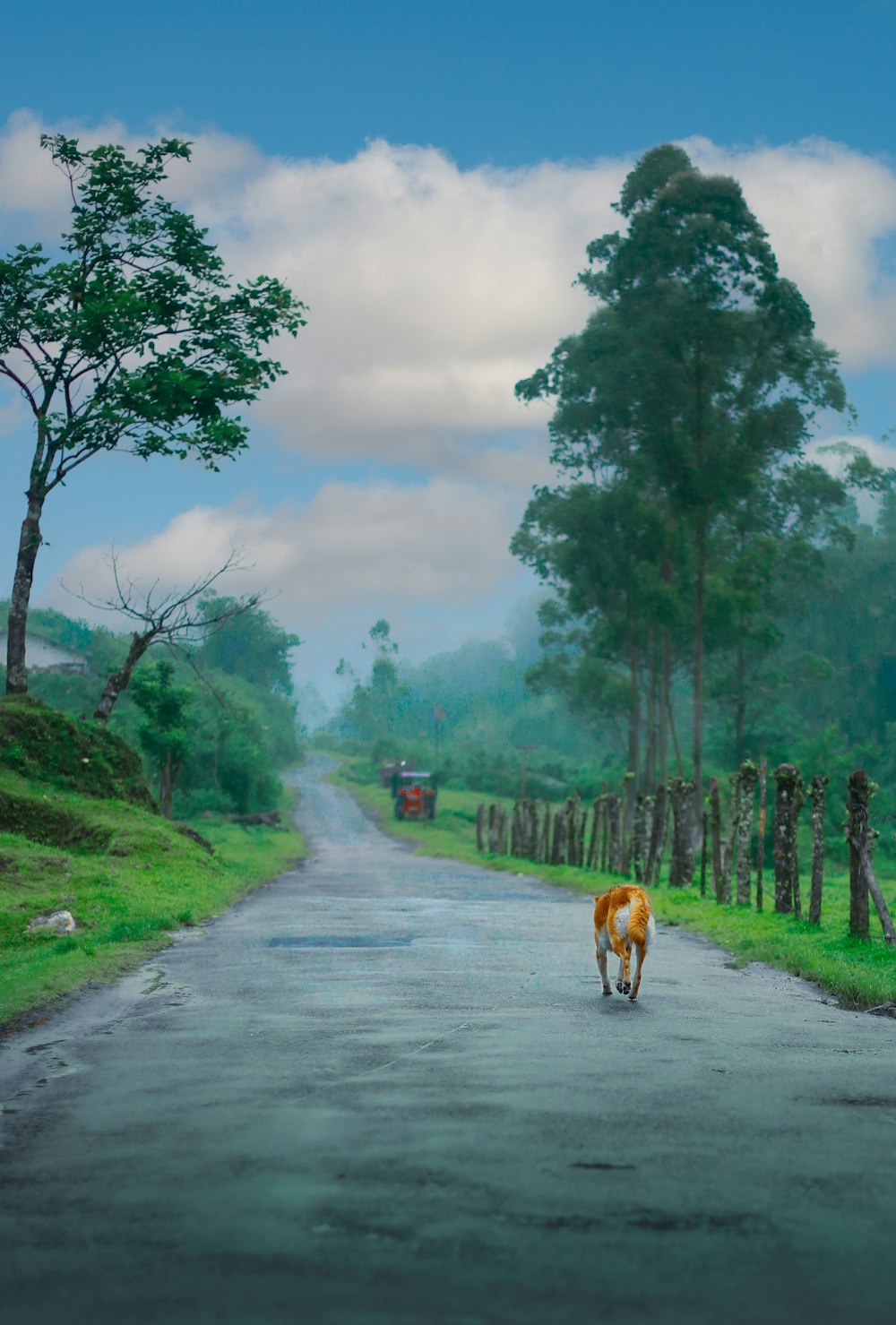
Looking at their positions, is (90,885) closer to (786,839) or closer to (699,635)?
(786,839)

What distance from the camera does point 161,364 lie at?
1431 inches

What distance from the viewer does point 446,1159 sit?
6.27m

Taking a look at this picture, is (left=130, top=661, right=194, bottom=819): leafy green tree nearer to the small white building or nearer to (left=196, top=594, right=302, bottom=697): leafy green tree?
the small white building

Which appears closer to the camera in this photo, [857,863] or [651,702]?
[857,863]

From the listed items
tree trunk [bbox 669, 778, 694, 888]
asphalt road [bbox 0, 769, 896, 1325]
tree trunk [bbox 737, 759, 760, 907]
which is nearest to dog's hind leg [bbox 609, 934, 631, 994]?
asphalt road [bbox 0, 769, 896, 1325]

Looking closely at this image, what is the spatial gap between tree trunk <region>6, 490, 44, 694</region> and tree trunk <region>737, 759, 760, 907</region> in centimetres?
1893

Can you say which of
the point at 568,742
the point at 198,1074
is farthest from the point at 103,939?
the point at 568,742

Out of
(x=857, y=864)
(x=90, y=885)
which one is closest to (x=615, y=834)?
(x=90, y=885)

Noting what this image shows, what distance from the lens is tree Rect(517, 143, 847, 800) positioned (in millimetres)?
47875

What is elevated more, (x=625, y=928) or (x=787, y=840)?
(x=787, y=840)

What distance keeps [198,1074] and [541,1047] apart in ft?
7.85

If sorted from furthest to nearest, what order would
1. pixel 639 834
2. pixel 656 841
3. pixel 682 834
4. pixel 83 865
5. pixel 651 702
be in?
pixel 651 702 → pixel 639 834 → pixel 656 841 → pixel 682 834 → pixel 83 865

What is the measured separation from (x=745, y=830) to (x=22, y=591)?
19.6 metres

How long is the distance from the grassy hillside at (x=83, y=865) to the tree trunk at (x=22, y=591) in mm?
1860
